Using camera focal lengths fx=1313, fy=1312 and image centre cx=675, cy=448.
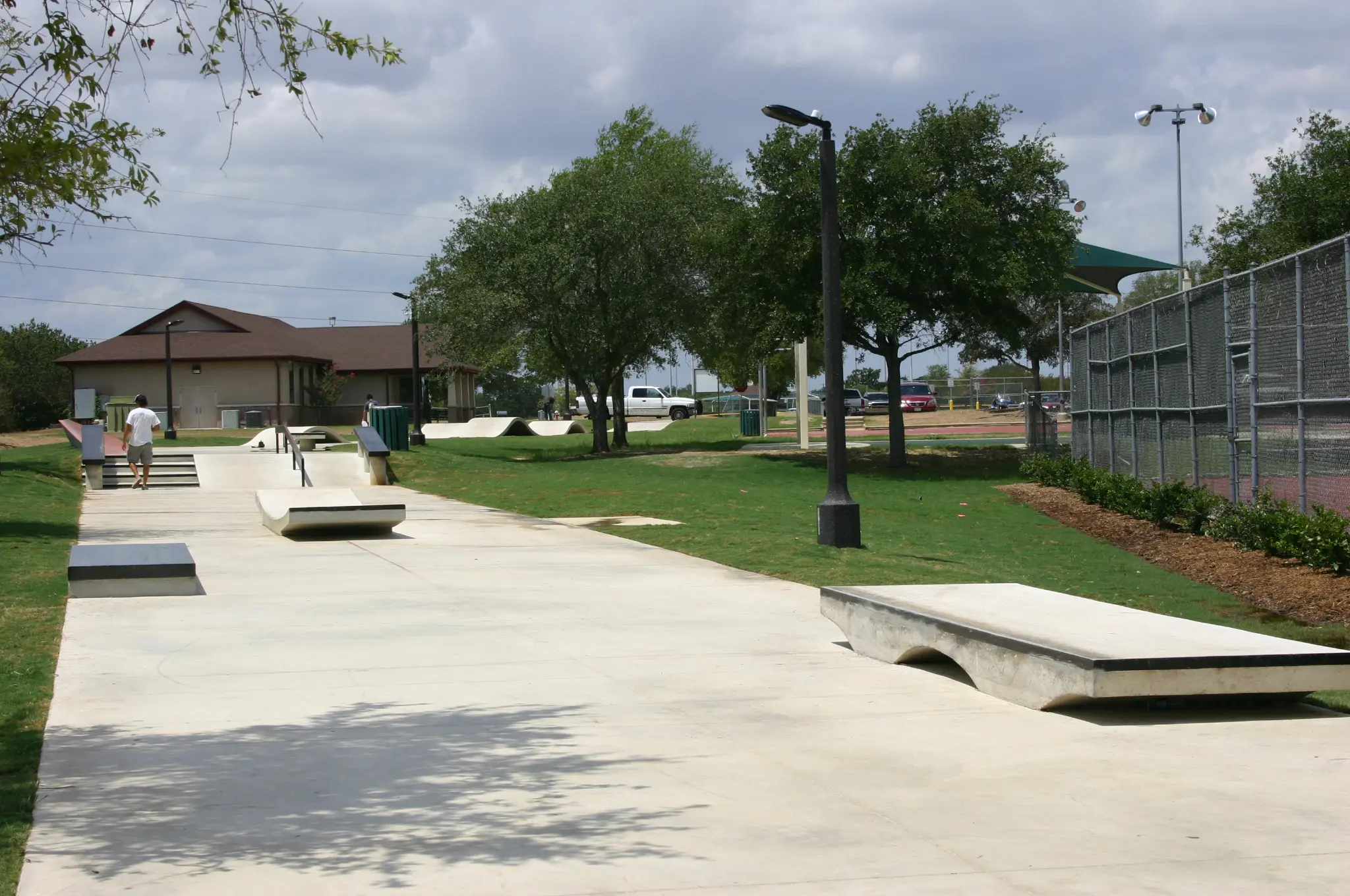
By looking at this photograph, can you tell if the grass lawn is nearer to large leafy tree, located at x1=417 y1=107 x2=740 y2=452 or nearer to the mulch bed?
the mulch bed

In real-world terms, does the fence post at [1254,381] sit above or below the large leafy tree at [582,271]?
below

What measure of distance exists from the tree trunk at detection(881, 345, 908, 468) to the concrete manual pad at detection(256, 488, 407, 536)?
18452 millimetres

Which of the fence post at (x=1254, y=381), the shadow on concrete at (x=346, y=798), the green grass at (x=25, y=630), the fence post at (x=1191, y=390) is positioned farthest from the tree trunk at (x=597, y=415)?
the shadow on concrete at (x=346, y=798)

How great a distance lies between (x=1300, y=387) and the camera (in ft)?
45.6

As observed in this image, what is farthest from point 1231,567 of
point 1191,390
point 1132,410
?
point 1132,410

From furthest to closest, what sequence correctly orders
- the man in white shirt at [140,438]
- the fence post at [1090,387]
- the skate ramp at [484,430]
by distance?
the skate ramp at [484,430] → the man in white shirt at [140,438] → the fence post at [1090,387]

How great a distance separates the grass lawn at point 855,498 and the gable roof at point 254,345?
18.9 metres

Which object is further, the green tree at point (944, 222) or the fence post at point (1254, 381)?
the green tree at point (944, 222)

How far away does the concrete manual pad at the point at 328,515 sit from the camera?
16.3m

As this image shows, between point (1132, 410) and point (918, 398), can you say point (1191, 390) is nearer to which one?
point (1132, 410)

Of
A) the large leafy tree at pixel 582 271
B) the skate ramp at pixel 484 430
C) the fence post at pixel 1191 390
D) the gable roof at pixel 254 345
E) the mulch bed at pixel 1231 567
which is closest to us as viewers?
the mulch bed at pixel 1231 567

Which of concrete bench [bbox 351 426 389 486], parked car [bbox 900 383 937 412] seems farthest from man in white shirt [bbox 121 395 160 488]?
parked car [bbox 900 383 937 412]

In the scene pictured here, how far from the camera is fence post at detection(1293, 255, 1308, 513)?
1384cm

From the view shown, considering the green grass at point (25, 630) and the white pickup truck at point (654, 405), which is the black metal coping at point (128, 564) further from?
the white pickup truck at point (654, 405)
